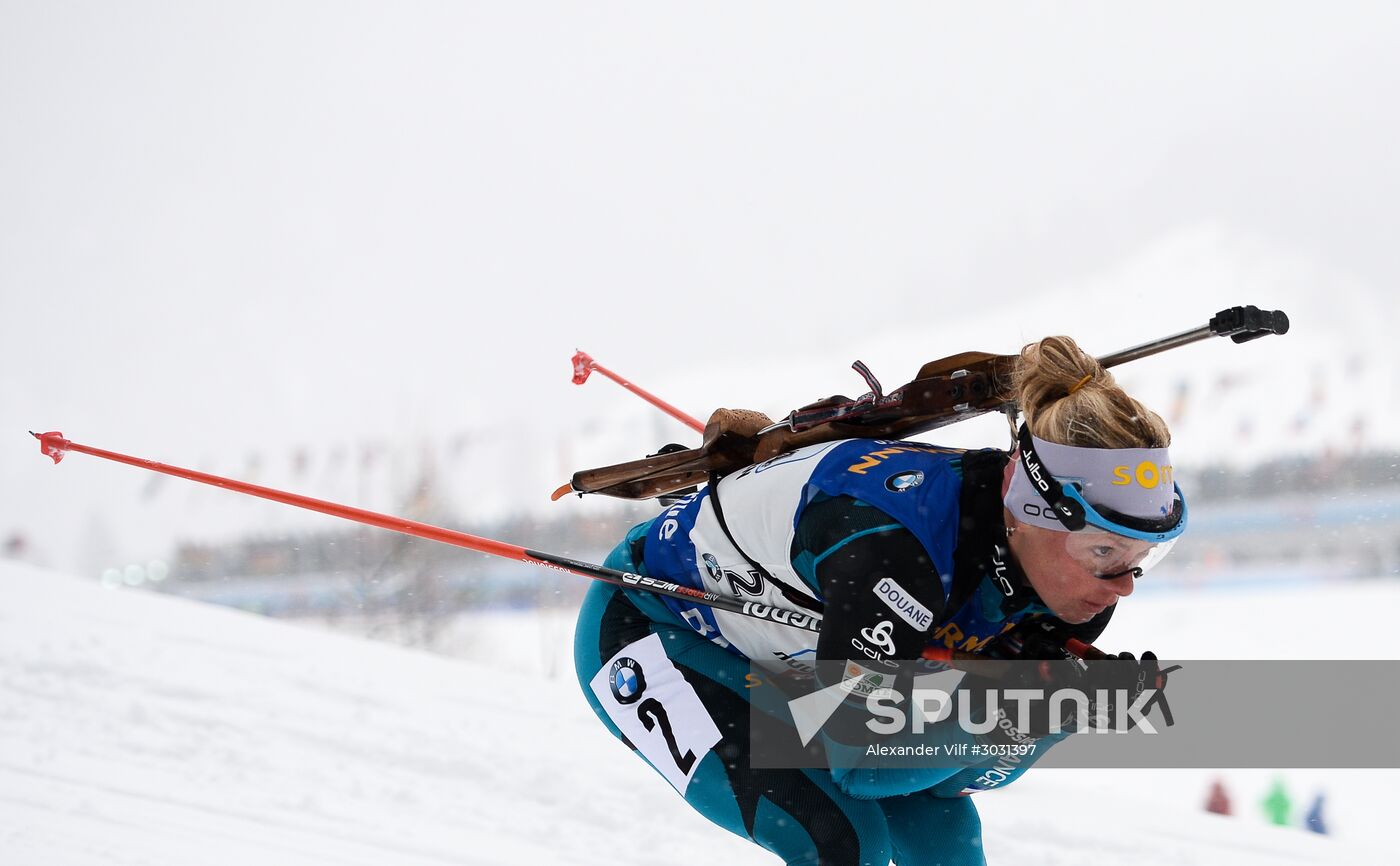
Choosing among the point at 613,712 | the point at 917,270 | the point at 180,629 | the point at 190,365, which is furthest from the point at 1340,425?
the point at 190,365

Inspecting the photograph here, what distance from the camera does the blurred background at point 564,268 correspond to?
1766cm

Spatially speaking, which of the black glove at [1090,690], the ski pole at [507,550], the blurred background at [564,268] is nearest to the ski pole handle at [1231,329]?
the black glove at [1090,690]

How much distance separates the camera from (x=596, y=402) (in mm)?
25766

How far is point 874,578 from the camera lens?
1611 mm

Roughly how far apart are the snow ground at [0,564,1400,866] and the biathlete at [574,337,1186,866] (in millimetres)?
1693

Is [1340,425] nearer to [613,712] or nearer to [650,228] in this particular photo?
[613,712]

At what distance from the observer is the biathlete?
1.62 meters

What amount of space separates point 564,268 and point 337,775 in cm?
3282

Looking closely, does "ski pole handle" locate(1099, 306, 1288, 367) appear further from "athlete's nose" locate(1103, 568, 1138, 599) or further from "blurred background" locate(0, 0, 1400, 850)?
"blurred background" locate(0, 0, 1400, 850)

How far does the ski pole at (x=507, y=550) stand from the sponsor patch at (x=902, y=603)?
0.30 m

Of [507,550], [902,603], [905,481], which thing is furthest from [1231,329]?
[507,550]

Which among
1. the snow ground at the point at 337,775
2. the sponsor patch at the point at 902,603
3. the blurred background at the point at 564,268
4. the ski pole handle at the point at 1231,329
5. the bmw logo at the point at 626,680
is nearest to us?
the sponsor patch at the point at 902,603

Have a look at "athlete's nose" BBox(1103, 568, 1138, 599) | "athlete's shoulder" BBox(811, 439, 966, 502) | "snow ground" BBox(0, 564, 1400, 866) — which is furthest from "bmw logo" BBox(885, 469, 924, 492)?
"snow ground" BBox(0, 564, 1400, 866)

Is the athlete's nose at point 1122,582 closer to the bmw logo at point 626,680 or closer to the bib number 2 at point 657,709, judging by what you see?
the bib number 2 at point 657,709
